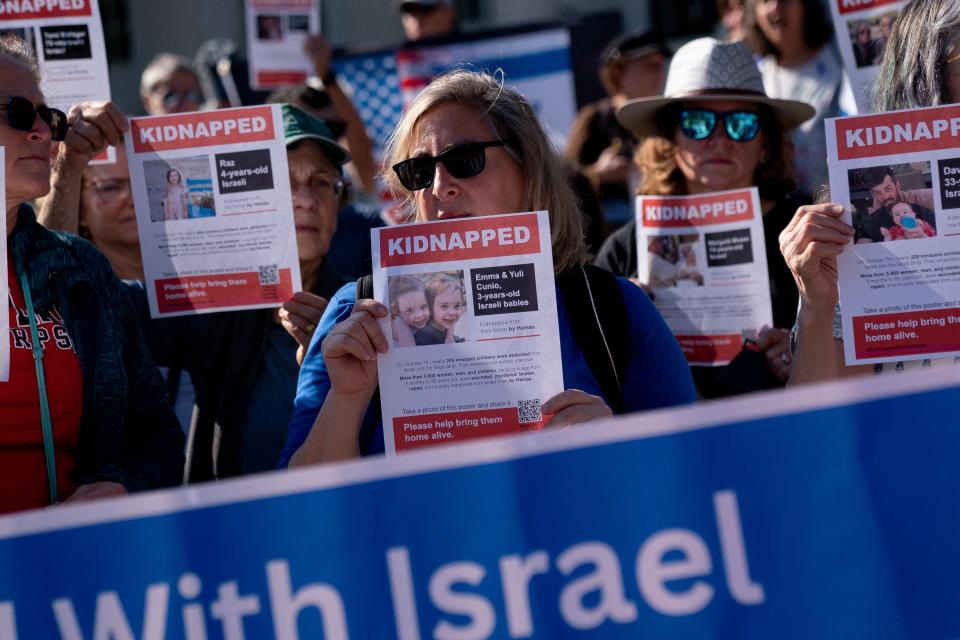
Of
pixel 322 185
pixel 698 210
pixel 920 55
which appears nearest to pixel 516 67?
pixel 322 185

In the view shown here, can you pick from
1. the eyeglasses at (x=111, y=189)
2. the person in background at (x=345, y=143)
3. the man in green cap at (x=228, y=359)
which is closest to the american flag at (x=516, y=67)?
the person in background at (x=345, y=143)

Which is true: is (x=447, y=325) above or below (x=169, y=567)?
above

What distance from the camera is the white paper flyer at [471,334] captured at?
2.41 metres

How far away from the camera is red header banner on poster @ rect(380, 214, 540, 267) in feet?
8.05

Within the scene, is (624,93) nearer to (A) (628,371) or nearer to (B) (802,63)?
(B) (802,63)

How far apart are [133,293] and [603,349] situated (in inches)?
59.9

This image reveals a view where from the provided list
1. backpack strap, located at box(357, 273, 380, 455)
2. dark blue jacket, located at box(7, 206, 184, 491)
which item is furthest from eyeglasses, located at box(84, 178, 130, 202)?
backpack strap, located at box(357, 273, 380, 455)

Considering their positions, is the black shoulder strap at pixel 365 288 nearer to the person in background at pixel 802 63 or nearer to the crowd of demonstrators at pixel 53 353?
the crowd of demonstrators at pixel 53 353

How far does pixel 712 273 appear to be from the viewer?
3535 millimetres

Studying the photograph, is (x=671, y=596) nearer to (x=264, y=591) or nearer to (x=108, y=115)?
(x=264, y=591)

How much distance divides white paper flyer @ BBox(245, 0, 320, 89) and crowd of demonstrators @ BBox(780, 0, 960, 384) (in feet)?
14.5

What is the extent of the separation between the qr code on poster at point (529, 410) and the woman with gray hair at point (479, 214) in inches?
12.6

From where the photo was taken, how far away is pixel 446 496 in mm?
1785

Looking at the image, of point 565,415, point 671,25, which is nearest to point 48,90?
point 565,415
